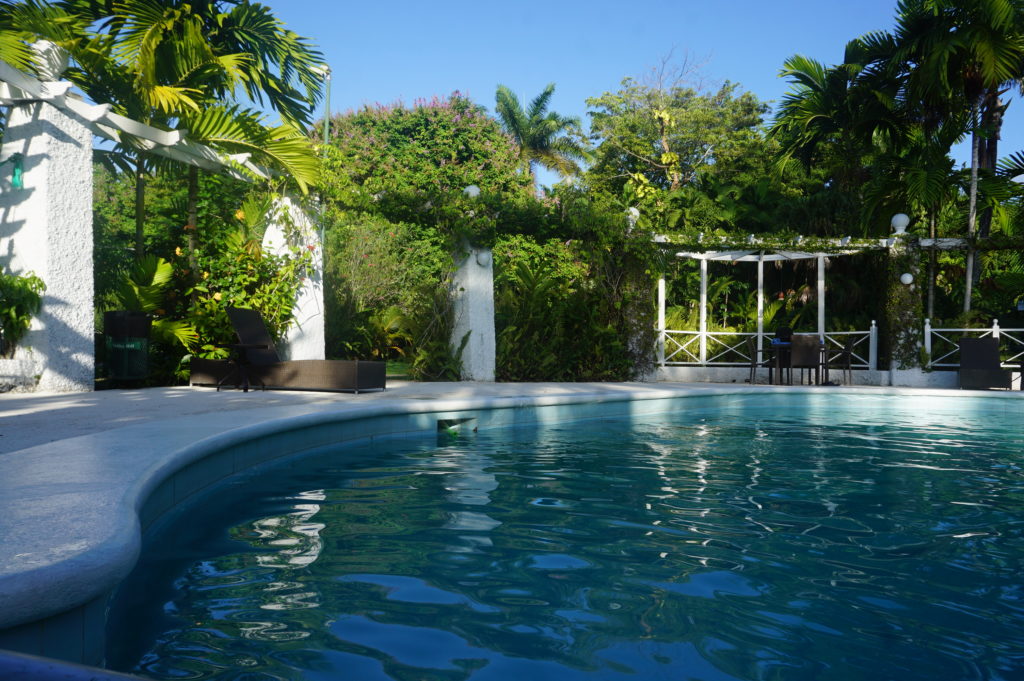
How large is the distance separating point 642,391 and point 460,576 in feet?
23.2

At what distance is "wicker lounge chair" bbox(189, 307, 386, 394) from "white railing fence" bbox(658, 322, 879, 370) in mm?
6689

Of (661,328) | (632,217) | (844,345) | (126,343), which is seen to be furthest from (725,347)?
(126,343)

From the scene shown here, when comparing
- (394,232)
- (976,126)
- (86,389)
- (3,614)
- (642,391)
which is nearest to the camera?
(3,614)

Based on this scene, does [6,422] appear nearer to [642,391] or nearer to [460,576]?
[460,576]

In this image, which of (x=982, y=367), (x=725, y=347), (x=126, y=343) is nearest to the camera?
(x=126, y=343)

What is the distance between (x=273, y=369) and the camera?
884 cm

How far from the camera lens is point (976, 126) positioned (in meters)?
14.5

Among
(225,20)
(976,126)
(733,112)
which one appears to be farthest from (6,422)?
(733,112)

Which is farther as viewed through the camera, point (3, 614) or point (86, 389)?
point (86, 389)

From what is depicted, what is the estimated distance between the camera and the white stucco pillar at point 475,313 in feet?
37.3

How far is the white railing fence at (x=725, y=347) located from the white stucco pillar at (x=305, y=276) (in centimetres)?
623

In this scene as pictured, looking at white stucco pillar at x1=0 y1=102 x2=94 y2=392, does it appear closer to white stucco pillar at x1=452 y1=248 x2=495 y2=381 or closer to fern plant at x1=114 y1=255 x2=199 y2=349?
fern plant at x1=114 y1=255 x2=199 y2=349

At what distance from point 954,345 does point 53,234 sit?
13849 mm

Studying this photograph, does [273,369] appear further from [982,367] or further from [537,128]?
[537,128]
